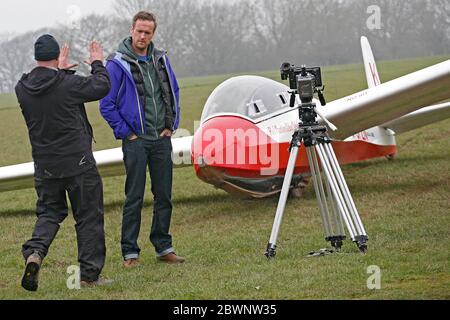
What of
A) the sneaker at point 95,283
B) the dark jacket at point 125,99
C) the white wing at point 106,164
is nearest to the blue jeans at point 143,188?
the dark jacket at point 125,99

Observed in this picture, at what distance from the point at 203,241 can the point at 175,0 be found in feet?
173

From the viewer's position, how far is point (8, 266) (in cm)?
827

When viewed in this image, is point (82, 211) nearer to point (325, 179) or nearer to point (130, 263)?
point (130, 263)

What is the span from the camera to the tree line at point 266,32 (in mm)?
43688

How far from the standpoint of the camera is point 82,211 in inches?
270

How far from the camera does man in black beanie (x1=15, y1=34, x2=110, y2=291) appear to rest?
6641mm

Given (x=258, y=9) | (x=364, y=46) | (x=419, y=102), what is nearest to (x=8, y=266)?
(x=419, y=102)

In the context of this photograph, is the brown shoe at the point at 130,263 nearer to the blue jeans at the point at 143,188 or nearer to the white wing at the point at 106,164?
the blue jeans at the point at 143,188

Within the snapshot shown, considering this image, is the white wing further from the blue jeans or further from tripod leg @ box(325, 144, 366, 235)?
tripod leg @ box(325, 144, 366, 235)

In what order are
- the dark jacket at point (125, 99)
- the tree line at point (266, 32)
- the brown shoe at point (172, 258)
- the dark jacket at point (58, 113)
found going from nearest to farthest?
1. the dark jacket at point (58, 113)
2. the dark jacket at point (125, 99)
3. the brown shoe at point (172, 258)
4. the tree line at point (266, 32)

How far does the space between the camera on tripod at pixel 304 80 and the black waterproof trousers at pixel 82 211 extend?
1917 mm

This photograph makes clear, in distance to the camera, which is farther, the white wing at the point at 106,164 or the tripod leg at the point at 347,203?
the white wing at the point at 106,164

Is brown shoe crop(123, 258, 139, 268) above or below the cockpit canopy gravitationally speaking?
below

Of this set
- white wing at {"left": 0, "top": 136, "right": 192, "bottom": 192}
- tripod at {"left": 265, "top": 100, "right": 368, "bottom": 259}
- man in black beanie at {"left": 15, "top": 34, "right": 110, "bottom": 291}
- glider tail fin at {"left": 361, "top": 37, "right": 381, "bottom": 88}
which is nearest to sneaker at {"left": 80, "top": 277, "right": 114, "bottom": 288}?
man in black beanie at {"left": 15, "top": 34, "right": 110, "bottom": 291}
